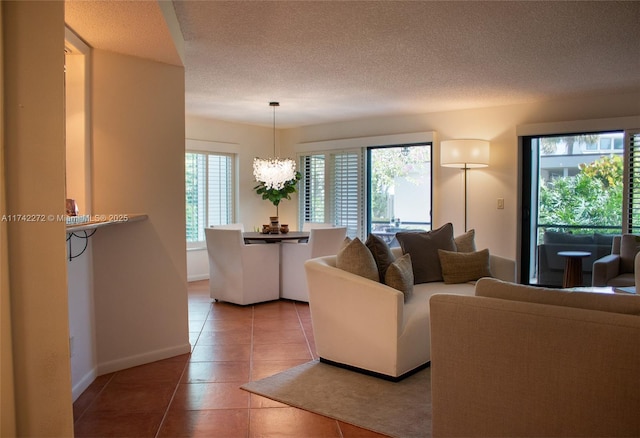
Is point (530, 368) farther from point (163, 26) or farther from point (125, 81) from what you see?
point (125, 81)

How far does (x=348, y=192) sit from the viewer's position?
24.6 ft

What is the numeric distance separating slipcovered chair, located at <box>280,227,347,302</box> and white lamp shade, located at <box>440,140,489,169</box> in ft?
5.02

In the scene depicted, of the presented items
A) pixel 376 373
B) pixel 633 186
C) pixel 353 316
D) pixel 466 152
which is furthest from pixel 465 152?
pixel 376 373

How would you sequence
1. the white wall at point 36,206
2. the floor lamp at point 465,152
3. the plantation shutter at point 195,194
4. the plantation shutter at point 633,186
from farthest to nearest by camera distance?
the plantation shutter at point 195,194, the floor lamp at point 465,152, the plantation shutter at point 633,186, the white wall at point 36,206

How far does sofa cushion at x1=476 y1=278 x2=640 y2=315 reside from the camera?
5.82 ft

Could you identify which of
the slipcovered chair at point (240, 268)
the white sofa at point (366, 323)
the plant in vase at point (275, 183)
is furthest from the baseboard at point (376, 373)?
the plant in vase at point (275, 183)

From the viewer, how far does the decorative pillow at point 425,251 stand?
13.6 ft

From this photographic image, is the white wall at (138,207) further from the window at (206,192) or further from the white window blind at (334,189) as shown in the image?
the white window blind at (334,189)

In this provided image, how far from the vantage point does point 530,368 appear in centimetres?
184

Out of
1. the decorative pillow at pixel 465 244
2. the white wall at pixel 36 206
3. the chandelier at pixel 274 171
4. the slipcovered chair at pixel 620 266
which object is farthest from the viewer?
the chandelier at pixel 274 171

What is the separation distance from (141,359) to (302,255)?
2408 millimetres

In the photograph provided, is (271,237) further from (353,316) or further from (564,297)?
(564,297)

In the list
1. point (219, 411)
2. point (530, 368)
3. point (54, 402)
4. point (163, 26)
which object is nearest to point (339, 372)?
point (219, 411)

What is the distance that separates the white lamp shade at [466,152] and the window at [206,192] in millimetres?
3301
